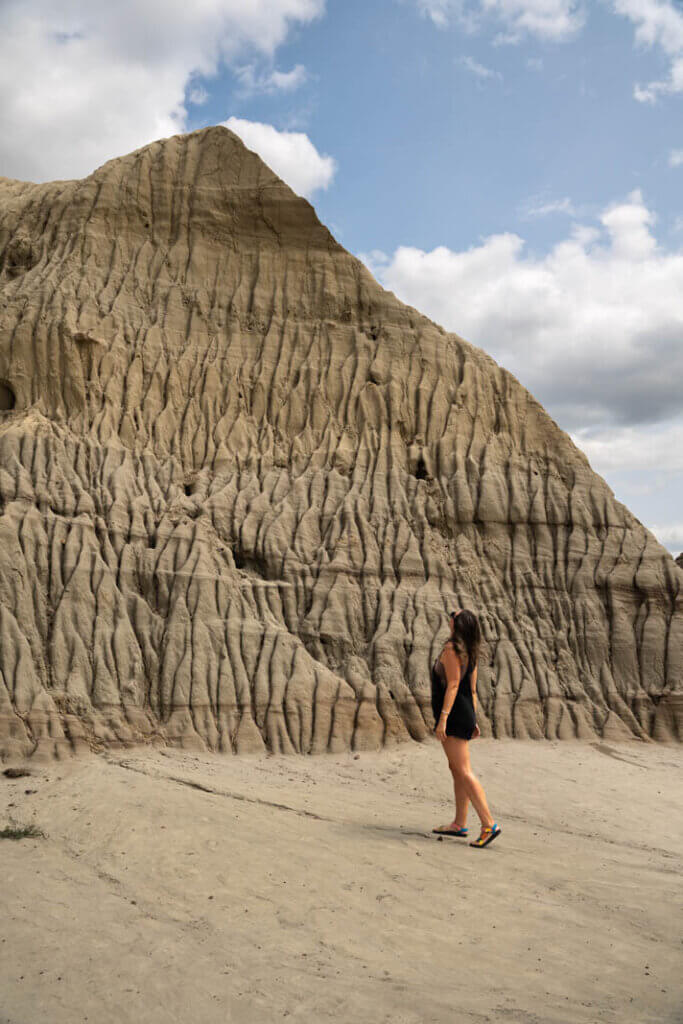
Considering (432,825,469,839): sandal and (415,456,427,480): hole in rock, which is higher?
(415,456,427,480): hole in rock

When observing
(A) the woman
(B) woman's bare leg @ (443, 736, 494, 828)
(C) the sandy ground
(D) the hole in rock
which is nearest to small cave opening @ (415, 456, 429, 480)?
(D) the hole in rock

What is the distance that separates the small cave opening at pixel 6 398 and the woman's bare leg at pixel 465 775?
1364 cm

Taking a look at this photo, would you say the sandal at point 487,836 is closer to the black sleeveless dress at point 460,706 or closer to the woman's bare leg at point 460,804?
the woman's bare leg at point 460,804

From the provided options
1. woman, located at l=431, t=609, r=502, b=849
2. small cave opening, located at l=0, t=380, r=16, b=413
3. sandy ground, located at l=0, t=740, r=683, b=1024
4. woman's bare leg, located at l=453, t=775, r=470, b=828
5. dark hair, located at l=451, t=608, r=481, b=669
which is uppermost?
small cave opening, located at l=0, t=380, r=16, b=413

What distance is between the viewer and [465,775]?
1018 cm

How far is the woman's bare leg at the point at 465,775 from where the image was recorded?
33.2 feet

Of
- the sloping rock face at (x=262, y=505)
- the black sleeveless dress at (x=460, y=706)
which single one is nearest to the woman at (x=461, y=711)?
the black sleeveless dress at (x=460, y=706)

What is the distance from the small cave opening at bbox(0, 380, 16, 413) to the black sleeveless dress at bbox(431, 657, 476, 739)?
1315cm

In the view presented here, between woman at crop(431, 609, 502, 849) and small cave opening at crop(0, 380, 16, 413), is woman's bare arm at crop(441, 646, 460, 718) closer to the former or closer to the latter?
woman at crop(431, 609, 502, 849)

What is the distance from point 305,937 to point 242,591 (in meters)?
9.65

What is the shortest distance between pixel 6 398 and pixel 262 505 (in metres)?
6.80

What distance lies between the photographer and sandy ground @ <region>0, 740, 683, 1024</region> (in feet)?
19.5

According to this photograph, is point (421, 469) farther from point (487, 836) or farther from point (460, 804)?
point (487, 836)

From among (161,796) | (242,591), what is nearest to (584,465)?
(242,591)
